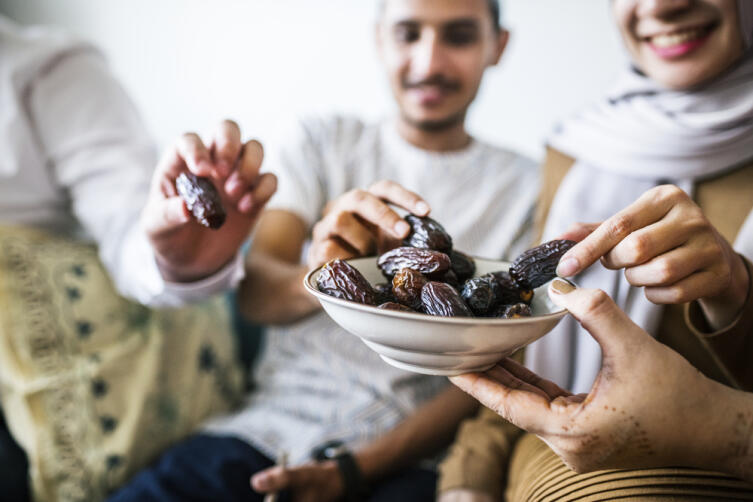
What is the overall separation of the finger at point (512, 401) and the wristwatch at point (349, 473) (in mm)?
592

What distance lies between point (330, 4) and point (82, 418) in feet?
6.93

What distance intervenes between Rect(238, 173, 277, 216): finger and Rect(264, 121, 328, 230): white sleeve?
38 centimetres

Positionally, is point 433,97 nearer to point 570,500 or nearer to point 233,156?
point 233,156

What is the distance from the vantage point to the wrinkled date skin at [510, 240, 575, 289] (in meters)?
0.75

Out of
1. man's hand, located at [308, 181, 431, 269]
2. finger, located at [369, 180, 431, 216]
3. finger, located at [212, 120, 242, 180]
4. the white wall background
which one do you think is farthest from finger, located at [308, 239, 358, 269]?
the white wall background

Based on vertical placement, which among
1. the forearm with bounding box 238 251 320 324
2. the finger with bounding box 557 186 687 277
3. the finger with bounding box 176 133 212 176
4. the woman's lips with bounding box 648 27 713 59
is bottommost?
the forearm with bounding box 238 251 320 324

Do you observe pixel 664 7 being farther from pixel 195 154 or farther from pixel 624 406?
pixel 195 154

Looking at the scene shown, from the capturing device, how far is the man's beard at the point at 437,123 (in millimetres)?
1489

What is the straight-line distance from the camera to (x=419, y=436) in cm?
128

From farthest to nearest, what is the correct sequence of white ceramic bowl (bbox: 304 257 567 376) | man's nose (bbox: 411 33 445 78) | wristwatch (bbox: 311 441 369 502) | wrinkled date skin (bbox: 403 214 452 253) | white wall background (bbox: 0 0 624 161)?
white wall background (bbox: 0 0 624 161), man's nose (bbox: 411 33 445 78), wristwatch (bbox: 311 441 369 502), wrinkled date skin (bbox: 403 214 452 253), white ceramic bowl (bbox: 304 257 567 376)

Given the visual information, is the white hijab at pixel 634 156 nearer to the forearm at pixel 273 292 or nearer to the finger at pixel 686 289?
the finger at pixel 686 289

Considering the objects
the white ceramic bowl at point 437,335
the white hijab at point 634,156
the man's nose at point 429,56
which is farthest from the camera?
the man's nose at point 429,56

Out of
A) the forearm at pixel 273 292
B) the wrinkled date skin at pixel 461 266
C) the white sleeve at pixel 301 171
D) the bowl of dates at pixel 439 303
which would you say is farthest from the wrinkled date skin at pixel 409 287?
the white sleeve at pixel 301 171

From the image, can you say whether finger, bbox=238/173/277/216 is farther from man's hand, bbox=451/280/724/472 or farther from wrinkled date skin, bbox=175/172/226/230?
man's hand, bbox=451/280/724/472
